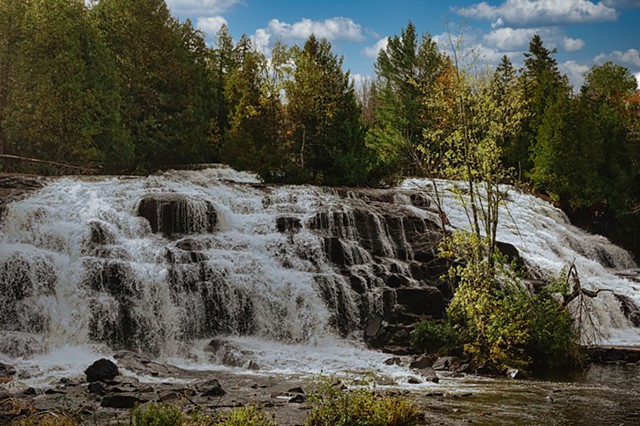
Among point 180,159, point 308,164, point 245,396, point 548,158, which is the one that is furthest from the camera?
point 180,159

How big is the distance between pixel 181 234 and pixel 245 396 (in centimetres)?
1093

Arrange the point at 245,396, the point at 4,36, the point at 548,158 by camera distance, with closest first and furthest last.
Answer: the point at 245,396 → the point at 4,36 → the point at 548,158

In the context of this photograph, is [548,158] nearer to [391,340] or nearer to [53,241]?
[391,340]

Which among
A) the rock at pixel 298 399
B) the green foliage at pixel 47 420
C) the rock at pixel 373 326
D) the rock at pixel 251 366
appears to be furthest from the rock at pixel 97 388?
the rock at pixel 373 326

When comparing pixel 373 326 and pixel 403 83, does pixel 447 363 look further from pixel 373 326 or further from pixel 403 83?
Answer: pixel 403 83

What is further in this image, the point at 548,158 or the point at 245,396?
the point at 548,158

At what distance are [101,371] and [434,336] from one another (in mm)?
9798

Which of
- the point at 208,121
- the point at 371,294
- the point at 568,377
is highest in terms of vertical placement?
the point at 208,121

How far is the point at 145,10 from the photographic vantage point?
4653 cm

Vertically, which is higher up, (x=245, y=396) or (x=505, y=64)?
(x=505, y=64)

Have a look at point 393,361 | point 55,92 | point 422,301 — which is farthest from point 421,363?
point 55,92

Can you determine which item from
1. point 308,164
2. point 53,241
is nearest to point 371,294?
point 53,241

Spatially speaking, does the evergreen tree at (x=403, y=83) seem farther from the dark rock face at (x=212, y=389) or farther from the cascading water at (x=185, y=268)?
the dark rock face at (x=212, y=389)

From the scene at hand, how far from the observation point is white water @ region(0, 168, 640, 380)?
19562 mm
